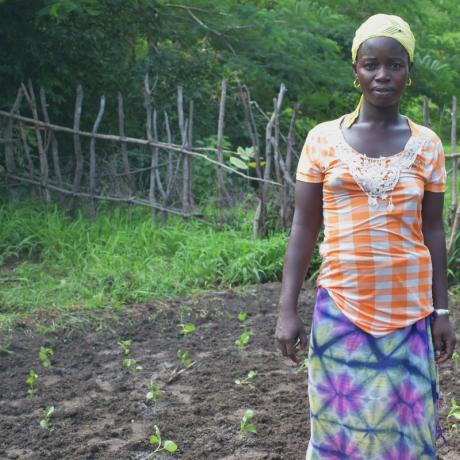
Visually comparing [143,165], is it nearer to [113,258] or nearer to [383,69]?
[113,258]

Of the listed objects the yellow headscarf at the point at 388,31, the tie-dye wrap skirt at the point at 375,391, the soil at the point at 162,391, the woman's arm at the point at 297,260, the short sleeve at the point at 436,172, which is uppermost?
the yellow headscarf at the point at 388,31

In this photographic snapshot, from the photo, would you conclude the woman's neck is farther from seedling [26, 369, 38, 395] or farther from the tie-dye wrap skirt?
seedling [26, 369, 38, 395]

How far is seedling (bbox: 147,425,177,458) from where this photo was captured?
3303 mm

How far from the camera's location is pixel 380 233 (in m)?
2.27

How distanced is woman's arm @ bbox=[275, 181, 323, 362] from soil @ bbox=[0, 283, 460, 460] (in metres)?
1.12

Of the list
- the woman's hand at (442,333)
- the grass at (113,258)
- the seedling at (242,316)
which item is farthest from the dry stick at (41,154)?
the woman's hand at (442,333)

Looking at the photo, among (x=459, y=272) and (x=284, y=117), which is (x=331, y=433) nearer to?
(x=459, y=272)

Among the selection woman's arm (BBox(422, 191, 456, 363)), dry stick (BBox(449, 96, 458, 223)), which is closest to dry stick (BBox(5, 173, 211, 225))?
dry stick (BBox(449, 96, 458, 223))

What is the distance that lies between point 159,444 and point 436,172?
1.75 metres

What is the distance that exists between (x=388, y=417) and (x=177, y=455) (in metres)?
1.38

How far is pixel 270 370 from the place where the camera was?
448cm

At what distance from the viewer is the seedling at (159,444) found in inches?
130

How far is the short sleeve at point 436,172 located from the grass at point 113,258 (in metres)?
3.68

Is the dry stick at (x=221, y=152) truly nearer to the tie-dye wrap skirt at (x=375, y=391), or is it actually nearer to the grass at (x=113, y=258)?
the grass at (x=113, y=258)
